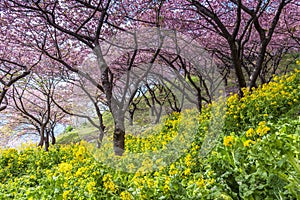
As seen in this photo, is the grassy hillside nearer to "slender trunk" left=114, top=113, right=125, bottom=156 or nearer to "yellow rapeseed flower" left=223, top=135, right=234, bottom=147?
"yellow rapeseed flower" left=223, top=135, right=234, bottom=147

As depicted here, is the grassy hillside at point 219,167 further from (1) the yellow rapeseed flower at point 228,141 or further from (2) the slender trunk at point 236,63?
(2) the slender trunk at point 236,63

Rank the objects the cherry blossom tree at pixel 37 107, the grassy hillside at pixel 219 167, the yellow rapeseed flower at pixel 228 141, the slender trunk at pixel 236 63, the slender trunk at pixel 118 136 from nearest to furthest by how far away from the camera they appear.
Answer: the grassy hillside at pixel 219 167, the yellow rapeseed flower at pixel 228 141, the slender trunk at pixel 118 136, the slender trunk at pixel 236 63, the cherry blossom tree at pixel 37 107

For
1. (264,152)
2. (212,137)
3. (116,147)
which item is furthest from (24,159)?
(264,152)

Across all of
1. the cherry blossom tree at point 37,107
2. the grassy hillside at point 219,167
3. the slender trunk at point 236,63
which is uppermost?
the cherry blossom tree at point 37,107

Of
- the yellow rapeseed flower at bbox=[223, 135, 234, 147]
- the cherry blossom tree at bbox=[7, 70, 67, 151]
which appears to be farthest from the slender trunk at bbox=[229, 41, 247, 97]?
the cherry blossom tree at bbox=[7, 70, 67, 151]

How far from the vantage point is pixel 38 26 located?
Answer: 6949 mm

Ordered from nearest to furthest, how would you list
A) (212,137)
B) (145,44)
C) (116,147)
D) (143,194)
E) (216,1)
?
(143,194) → (212,137) → (116,147) → (145,44) → (216,1)

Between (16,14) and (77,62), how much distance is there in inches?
105

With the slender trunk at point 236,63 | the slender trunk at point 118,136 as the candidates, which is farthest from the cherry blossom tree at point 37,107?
the slender trunk at point 236,63

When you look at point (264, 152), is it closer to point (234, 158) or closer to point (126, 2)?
point (234, 158)

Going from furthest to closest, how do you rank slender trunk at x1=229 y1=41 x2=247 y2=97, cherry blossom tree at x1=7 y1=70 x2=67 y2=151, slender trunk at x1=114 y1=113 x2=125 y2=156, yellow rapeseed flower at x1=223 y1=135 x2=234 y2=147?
cherry blossom tree at x1=7 y1=70 x2=67 y2=151
slender trunk at x1=229 y1=41 x2=247 y2=97
slender trunk at x1=114 y1=113 x2=125 y2=156
yellow rapeseed flower at x1=223 y1=135 x2=234 y2=147

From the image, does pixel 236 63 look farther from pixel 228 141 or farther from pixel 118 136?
pixel 228 141

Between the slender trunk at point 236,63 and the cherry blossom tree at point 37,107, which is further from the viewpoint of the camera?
the cherry blossom tree at point 37,107

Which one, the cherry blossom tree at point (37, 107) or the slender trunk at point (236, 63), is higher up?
the cherry blossom tree at point (37, 107)
